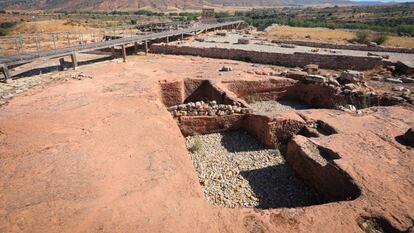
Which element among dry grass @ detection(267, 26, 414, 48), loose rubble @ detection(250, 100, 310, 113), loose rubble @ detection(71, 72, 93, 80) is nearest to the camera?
loose rubble @ detection(250, 100, 310, 113)

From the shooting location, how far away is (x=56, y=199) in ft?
17.6

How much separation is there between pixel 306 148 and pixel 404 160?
80.9 inches

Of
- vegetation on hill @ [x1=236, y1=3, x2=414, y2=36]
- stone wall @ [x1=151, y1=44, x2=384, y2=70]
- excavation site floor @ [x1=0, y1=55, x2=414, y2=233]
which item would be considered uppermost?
excavation site floor @ [x1=0, y1=55, x2=414, y2=233]

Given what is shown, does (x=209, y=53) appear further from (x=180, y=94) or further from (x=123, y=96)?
(x=123, y=96)

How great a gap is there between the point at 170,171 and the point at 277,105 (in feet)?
27.0

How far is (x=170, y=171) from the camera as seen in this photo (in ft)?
20.7

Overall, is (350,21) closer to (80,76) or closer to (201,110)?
(80,76)

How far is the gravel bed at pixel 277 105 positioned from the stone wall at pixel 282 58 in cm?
617

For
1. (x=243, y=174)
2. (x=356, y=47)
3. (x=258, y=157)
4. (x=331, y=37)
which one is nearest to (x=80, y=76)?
(x=258, y=157)

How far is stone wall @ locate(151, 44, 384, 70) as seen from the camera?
17625 millimetres

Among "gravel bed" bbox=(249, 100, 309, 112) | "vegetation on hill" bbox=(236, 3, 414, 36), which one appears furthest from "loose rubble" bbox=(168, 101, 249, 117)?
"vegetation on hill" bbox=(236, 3, 414, 36)

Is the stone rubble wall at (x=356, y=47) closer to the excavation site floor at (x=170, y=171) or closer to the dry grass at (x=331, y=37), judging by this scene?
the dry grass at (x=331, y=37)

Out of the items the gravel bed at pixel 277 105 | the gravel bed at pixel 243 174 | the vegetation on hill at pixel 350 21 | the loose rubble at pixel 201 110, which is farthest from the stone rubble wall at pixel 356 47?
→ the vegetation on hill at pixel 350 21

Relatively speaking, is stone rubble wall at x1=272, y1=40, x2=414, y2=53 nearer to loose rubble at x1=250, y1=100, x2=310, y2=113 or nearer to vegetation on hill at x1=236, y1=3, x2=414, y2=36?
loose rubble at x1=250, y1=100, x2=310, y2=113
